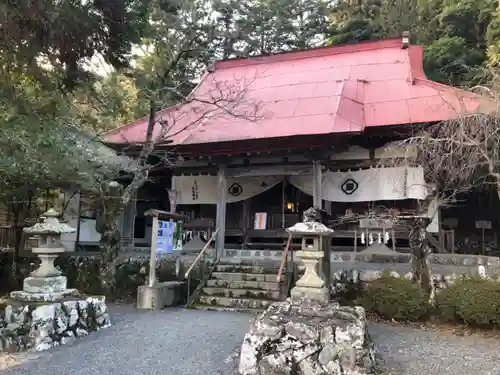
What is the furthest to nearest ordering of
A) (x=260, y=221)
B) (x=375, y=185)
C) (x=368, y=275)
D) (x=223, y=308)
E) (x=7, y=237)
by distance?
(x=7, y=237)
(x=260, y=221)
(x=375, y=185)
(x=368, y=275)
(x=223, y=308)

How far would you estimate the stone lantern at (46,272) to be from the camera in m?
6.72

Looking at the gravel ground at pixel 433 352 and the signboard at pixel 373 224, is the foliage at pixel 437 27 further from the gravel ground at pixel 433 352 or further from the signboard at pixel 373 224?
the gravel ground at pixel 433 352

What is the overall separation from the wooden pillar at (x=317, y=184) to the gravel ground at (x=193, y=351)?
3452 millimetres

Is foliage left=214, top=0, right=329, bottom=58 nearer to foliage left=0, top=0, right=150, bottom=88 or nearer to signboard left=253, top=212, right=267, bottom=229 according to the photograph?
signboard left=253, top=212, right=267, bottom=229

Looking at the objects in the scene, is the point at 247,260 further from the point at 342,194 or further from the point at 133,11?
the point at 133,11

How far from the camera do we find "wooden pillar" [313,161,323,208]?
10.2m

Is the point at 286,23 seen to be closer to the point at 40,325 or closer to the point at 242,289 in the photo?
the point at 242,289

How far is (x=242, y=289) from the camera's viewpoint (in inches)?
366

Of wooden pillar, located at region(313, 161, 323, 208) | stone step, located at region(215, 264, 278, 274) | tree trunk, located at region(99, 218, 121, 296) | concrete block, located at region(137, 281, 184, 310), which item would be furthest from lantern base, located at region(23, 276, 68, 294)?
wooden pillar, located at region(313, 161, 323, 208)

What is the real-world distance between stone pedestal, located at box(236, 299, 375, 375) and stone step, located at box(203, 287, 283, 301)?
3.77 metres

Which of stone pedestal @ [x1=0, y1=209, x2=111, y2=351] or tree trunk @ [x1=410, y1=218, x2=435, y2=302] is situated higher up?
tree trunk @ [x1=410, y1=218, x2=435, y2=302]

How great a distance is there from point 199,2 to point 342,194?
19.9 ft

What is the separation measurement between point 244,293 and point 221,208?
2.57 metres

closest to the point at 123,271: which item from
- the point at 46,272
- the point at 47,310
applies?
the point at 46,272
